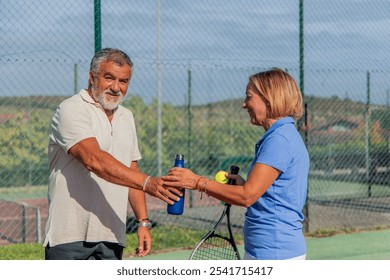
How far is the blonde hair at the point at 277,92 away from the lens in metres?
3.44

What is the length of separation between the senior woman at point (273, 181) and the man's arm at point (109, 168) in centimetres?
25

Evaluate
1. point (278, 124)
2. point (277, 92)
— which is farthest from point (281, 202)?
point (277, 92)

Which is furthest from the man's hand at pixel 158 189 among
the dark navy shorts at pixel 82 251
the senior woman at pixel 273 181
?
the dark navy shorts at pixel 82 251

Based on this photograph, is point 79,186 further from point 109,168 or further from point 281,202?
point 281,202

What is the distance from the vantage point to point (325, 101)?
40.4 ft

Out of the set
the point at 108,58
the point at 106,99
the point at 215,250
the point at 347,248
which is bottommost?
the point at 347,248

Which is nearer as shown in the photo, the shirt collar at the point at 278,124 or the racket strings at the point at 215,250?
the shirt collar at the point at 278,124

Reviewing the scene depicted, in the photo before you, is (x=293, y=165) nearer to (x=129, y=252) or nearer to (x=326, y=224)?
(x=129, y=252)

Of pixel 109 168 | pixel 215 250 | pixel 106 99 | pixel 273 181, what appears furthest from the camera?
pixel 215 250

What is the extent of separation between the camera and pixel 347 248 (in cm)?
799

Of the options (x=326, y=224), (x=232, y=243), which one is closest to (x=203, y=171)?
(x=326, y=224)

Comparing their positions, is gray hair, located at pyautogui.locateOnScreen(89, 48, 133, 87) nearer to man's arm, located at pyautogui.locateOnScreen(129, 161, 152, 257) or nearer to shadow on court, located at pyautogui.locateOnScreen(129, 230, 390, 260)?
man's arm, located at pyautogui.locateOnScreen(129, 161, 152, 257)

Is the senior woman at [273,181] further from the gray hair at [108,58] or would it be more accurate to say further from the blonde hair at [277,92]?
the gray hair at [108,58]

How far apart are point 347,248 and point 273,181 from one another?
4.88 m
